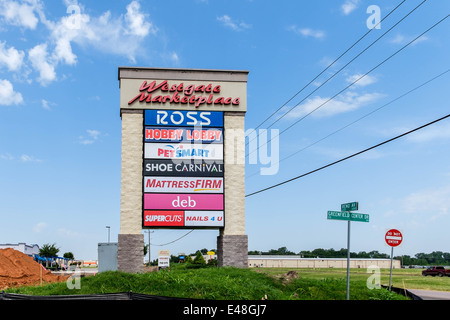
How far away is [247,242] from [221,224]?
2.40 m

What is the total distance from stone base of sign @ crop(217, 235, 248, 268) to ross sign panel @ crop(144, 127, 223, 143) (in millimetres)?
7319

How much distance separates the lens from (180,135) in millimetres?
32781

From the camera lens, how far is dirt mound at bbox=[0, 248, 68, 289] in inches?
1635

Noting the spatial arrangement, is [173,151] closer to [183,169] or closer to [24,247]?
[183,169]

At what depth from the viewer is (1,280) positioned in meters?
40.7

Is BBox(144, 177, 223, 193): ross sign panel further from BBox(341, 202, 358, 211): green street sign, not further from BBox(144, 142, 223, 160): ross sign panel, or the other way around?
BBox(341, 202, 358, 211): green street sign

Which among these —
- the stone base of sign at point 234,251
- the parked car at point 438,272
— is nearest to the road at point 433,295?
the stone base of sign at point 234,251

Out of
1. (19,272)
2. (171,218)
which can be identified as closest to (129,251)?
(171,218)

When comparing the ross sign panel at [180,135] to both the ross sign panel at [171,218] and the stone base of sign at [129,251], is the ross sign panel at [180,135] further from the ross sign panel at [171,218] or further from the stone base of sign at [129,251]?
the stone base of sign at [129,251]
